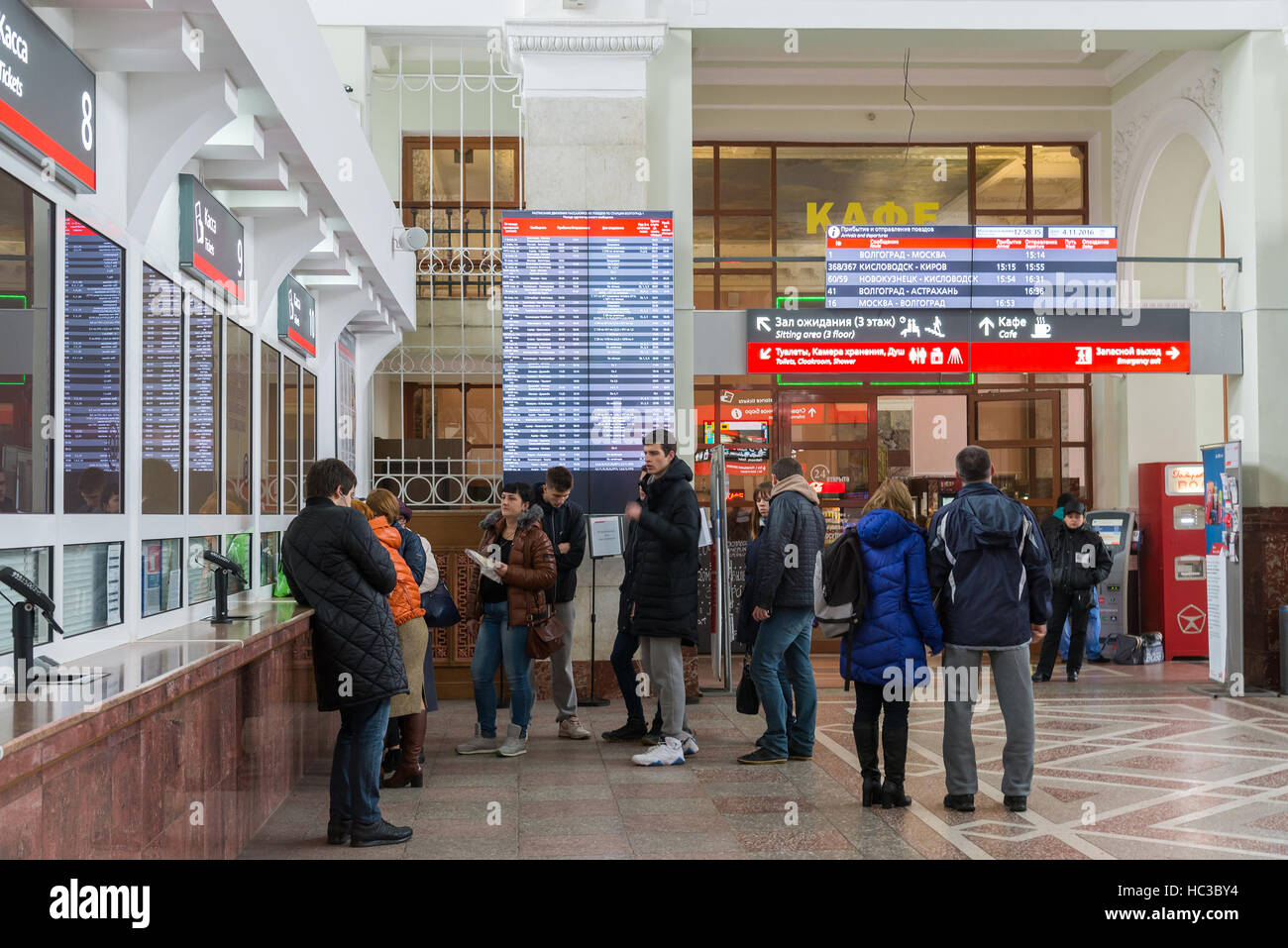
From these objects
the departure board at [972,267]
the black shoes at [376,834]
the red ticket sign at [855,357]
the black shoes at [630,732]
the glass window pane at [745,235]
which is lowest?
the black shoes at [630,732]

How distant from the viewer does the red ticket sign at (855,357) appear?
371 inches

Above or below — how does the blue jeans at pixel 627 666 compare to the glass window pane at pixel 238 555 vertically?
below

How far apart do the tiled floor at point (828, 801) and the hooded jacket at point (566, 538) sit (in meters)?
0.92

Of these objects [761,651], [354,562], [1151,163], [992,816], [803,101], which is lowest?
[992,816]

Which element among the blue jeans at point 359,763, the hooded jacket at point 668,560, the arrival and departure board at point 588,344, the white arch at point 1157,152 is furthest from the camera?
the white arch at point 1157,152

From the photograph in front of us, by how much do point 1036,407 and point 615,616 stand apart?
6.94 m

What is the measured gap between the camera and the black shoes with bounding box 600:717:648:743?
7.51m

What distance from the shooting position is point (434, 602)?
688 centimetres

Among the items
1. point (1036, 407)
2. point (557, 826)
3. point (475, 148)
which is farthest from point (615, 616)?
point (1036, 407)

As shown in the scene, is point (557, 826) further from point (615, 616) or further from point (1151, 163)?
point (1151, 163)

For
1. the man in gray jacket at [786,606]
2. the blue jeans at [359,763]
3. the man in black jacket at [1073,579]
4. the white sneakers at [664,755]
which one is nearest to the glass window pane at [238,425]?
the blue jeans at [359,763]

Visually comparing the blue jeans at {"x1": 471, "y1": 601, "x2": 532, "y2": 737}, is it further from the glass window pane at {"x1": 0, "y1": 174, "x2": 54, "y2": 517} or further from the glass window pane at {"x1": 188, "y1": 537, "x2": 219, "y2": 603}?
the glass window pane at {"x1": 0, "y1": 174, "x2": 54, "y2": 517}

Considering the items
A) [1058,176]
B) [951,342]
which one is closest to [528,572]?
[951,342]

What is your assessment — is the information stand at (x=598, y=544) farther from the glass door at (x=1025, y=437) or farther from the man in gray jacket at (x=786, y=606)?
the glass door at (x=1025, y=437)
